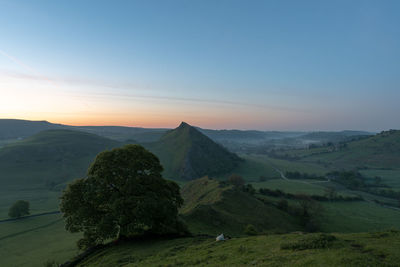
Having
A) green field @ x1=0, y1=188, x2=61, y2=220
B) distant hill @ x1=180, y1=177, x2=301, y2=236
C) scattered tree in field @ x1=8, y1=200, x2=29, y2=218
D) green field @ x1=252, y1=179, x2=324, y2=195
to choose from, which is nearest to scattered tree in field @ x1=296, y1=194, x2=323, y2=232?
distant hill @ x1=180, y1=177, x2=301, y2=236

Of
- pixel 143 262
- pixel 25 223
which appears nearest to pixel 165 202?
pixel 143 262

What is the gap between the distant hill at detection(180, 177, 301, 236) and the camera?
5348cm

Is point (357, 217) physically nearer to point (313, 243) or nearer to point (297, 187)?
point (297, 187)

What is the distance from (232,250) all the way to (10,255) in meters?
72.4

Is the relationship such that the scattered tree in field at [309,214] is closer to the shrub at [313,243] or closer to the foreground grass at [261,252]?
the foreground grass at [261,252]

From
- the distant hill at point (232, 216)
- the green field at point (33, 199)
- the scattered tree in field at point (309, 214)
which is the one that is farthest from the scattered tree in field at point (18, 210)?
the scattered tree in field at point (309, 214)

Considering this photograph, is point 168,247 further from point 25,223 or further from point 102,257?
point 25,223

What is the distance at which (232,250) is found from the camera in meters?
22.3

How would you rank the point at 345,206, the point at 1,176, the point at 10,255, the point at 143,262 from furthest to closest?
1. the point at 1,176
2. the point at 345,206
3. the point at 10,255
4. the point at 143,262

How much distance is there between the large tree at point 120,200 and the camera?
30906 mm

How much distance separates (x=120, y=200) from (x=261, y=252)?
20.9m

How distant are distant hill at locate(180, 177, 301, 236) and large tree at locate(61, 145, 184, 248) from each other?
Answer: 18.0 meters

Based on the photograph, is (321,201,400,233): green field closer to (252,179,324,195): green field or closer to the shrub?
(252,179,324,195): green field

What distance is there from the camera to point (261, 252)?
20.2m
